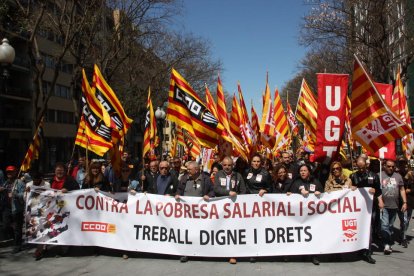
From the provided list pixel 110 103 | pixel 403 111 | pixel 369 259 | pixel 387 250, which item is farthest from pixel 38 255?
pixel 403 111

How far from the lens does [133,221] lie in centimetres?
755

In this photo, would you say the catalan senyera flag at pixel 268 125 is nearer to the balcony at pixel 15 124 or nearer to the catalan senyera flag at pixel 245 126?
the catalan senyera flag at pixel 245 126

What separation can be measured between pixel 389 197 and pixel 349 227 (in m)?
1.45

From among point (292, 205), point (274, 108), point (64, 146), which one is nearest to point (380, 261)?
point (292, 205)

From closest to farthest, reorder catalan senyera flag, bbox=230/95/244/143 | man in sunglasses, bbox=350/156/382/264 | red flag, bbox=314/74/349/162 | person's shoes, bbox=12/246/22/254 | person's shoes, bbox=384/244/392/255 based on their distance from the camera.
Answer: man in sunglasses, bbox=350/156/382/264 < red flag, bbox=314/74/349/162 < person's shoes, bbox=384/244/392/255 < person's shoes, bbox=12/246/22/254 < catalan senyera flag, bbox=230/95/244/143

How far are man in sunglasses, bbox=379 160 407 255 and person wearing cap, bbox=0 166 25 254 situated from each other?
6.70 meters

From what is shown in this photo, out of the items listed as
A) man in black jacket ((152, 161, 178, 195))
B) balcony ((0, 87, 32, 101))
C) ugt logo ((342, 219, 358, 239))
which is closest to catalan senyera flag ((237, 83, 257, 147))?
man in black jacket ((152, 161, 178, 195))

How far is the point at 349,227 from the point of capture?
23.4ft

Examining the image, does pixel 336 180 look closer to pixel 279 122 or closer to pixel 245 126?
pixel 245 126

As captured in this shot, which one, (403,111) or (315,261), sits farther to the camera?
(403,111)

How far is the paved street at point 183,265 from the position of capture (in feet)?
21.9

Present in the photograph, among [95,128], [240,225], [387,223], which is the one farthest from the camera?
[95,128]

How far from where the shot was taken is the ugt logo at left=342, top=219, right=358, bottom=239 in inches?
281

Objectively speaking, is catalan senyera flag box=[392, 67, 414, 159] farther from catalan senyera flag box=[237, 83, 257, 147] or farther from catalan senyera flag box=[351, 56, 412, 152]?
catalan senyera flag box=[351, 56, 412, 152]
